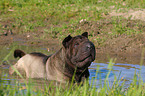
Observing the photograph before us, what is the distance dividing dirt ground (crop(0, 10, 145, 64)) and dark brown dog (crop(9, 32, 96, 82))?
2754 mm

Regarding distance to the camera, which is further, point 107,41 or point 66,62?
point 107,41

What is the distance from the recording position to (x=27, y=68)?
22.2 ft

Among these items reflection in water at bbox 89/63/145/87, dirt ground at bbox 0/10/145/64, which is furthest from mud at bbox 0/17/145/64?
reflection in water at bbox 89/63/145/87

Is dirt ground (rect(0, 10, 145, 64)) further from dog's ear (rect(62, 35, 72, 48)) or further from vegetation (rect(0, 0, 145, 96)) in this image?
dog's ear (rect(62, 35, 72, 48))

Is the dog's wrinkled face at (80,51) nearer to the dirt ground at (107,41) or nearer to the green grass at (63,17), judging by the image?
the dirt ground at (107,41)

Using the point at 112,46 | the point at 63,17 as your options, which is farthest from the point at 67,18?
the point at 112,46

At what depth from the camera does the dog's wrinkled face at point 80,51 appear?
5.59 metres

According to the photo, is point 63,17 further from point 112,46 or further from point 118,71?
point 118,71

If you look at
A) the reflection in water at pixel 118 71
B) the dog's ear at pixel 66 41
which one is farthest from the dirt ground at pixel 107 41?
the dog's ear at pixel 66 41

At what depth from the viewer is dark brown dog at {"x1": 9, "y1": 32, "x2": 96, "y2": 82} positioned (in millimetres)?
5661

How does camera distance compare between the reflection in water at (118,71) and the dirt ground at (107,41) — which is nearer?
the reflection in water at (118,71)

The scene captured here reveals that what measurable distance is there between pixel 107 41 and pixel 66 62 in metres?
5.15

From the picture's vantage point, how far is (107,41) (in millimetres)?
11023

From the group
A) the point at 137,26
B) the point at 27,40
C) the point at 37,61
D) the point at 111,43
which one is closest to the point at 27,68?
the point at 37,61
